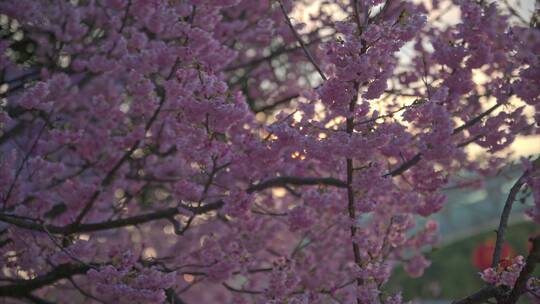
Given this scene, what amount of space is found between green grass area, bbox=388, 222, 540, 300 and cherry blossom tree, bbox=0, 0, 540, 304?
42.6 ft

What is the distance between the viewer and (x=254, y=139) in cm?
518

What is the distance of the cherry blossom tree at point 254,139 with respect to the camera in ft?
14.8

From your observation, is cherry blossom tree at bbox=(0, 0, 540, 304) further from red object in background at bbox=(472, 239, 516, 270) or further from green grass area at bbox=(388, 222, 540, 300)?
green grass area at bbox=(388, 222, 540, 300)

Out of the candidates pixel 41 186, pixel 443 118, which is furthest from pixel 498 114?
pixel 41 186

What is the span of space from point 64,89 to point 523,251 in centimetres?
1646

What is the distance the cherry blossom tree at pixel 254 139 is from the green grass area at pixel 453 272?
13.0 meters

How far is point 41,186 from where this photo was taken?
6273 millimetres

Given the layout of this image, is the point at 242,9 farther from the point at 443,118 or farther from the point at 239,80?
the point at 443,118

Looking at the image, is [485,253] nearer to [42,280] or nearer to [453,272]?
[453,272]

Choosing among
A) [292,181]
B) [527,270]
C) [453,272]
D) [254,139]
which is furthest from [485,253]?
[527,270]

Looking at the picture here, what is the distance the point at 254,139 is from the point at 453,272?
16449mm

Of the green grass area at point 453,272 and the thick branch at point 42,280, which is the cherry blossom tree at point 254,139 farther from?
the green grass area at point 453,272

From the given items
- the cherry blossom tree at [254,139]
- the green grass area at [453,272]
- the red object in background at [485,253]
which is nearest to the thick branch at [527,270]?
the cherry blossom tree at [254,139]

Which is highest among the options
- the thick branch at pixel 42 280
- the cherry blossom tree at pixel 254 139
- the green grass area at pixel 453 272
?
the green grass area at pixel 453 272
